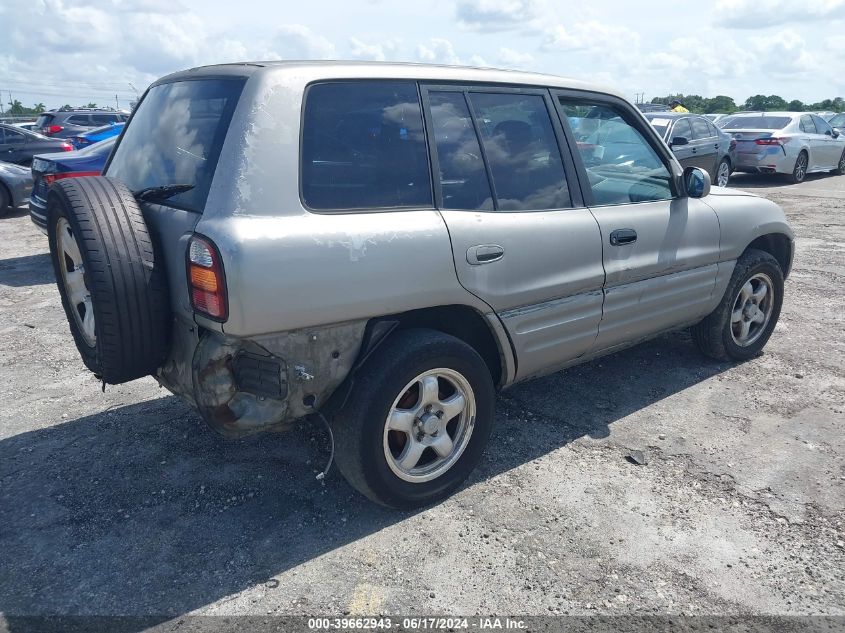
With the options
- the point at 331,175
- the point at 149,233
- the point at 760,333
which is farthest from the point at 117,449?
the point at 760,333

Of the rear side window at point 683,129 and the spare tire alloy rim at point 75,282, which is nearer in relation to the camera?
the spare tire alloy rim at point 75,282

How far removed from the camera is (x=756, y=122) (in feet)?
53.3

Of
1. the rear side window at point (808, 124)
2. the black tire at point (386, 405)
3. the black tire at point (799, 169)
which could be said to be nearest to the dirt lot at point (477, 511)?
the black tire at point (386, 405)

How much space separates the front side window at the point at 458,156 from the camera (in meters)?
3.15

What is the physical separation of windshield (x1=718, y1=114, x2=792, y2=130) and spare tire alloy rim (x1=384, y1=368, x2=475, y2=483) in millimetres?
15455

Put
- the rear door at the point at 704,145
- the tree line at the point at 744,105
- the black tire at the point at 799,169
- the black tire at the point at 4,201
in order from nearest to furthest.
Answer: the black tire at the point at 4,201 < the rear door at the point at 704,145 < the black tire at the point at 799,169 < the tree line at the point at 744,105

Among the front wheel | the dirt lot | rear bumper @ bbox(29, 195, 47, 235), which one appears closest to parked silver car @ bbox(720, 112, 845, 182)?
the front wheel

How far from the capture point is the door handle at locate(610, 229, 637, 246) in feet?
12.3

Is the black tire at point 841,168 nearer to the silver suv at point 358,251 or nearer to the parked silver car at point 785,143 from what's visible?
the parked silver car at point 785,143

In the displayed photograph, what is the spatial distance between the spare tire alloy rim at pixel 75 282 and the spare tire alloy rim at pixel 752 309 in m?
4.04

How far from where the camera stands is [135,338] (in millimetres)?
2760

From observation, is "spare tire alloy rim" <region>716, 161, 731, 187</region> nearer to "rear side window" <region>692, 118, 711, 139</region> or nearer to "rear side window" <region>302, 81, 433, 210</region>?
"rear side window" <region>692, 118, 711, 139</region>

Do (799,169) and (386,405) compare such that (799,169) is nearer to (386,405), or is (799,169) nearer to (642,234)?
Result: (642,234)

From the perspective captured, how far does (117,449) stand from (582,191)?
9.41ft
